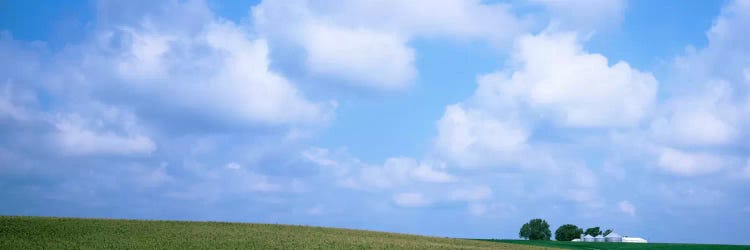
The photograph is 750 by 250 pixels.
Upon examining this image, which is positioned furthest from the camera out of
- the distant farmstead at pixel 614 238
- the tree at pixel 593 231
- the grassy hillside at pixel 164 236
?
the tree at pixel 593 231

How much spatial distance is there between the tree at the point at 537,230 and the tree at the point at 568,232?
431 cm

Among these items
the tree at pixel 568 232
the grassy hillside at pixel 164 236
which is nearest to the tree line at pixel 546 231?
the tree at pixel 568 232

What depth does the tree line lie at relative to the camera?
12012 cm

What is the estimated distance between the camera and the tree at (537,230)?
394ft

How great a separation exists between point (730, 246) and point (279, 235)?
58.9 meters

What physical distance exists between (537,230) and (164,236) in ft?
290

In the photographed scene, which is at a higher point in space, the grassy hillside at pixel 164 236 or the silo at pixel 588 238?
the silo at pixel 588 238

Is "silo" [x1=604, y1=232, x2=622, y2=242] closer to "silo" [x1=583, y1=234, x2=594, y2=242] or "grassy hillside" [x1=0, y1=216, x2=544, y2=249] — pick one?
"silo" [x1=583, y1=234, x2=594, y2=242]

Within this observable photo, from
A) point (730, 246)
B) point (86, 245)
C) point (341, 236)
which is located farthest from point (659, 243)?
point (86, 245)

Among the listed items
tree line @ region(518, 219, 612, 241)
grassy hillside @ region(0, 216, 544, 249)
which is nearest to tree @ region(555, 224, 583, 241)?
tree line @ region(518, 219, 612, 241)

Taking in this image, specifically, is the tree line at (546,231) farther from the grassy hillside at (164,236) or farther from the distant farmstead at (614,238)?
the grassy hillside at (164,236)

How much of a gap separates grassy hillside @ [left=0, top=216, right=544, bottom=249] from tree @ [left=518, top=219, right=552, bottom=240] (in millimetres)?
70127

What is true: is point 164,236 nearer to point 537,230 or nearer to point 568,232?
point 537,230

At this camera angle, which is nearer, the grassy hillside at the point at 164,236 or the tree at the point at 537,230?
the grassy hillside at the point at 164,236
